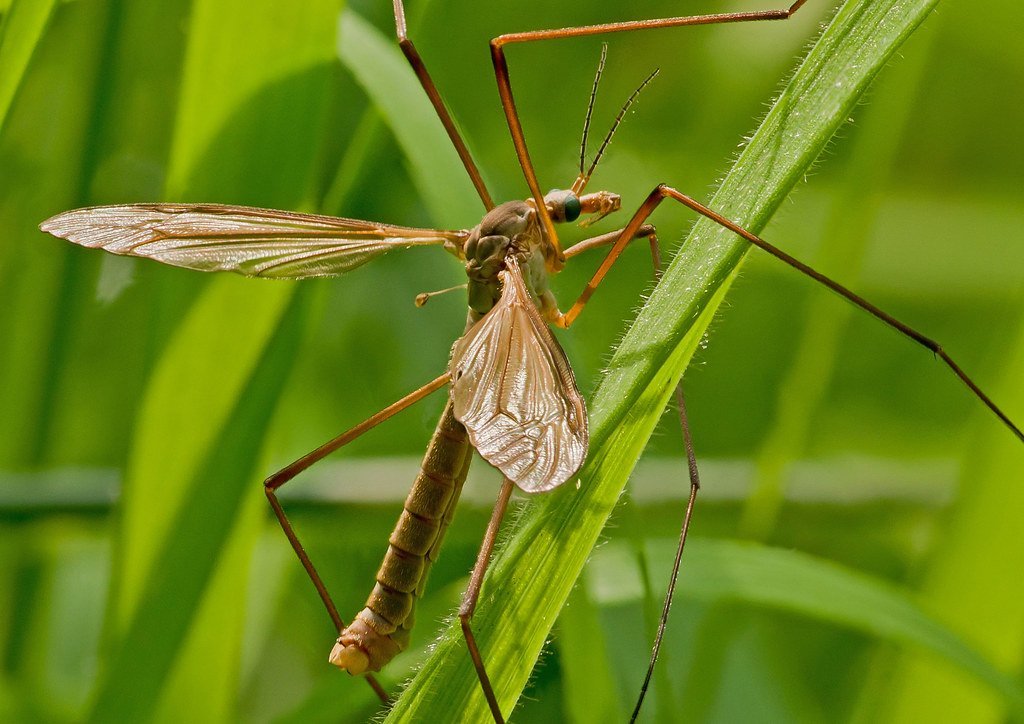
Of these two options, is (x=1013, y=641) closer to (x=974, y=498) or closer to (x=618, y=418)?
(x=974, y=498)

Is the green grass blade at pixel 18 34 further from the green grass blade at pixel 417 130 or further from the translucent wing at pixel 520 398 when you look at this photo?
the translucent wing at pixel 520 398

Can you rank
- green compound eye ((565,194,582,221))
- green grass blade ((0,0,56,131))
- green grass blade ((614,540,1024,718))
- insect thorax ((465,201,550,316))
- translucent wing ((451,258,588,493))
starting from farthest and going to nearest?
green compound eye ((565,194,582,221)), insect thorax ((465,201,550,316)), green grass blade ((614,540,1024,718)), green grass blade ((0,0,56,131)), translucent wing ((451,258,588,493))

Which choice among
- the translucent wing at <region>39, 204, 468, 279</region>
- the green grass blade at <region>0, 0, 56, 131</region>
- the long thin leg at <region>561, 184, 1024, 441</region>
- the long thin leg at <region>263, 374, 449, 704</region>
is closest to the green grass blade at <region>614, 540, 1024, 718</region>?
the long thin leg at <region>561, 184, 1024, 441</region>

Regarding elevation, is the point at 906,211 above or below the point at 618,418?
below

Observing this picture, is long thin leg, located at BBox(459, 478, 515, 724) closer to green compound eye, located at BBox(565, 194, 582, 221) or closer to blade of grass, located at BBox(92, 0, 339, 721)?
blade of grass, located at BBox(92, 0, 339, 721)

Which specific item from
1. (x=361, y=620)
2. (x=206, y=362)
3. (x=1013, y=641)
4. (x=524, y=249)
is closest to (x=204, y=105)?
(x=206, y=362)

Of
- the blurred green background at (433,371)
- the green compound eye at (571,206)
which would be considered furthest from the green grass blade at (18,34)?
the green compound eye at (571,206)
